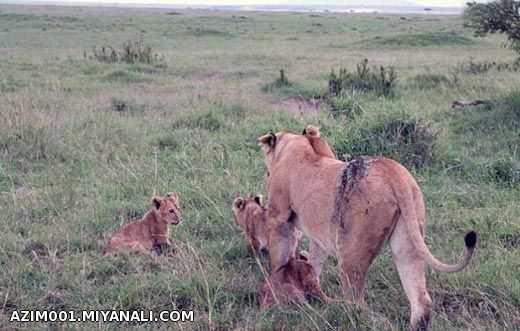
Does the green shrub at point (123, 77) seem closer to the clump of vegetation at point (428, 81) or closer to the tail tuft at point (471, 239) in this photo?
the clump of vegetation at point (428, 81)

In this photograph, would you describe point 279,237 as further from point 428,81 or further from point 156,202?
point 428,81

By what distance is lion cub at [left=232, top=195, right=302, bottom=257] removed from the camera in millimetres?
4689

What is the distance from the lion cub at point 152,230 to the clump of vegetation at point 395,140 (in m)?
2.43

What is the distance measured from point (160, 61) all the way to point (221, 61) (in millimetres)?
2090

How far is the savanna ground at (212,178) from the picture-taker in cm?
399

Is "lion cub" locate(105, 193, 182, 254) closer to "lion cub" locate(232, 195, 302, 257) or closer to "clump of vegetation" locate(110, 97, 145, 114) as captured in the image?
"lion cub" locate(232, 195, 302, 257)

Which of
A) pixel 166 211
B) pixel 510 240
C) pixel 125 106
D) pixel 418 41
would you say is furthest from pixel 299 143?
pixel 418 41

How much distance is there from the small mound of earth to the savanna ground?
64 millimetres

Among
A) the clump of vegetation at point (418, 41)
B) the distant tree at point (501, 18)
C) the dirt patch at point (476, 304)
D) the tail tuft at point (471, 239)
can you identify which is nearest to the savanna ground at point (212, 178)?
the dirt patch at point (476, 304)

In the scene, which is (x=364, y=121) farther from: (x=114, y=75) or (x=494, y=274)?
(x=114, y=75)

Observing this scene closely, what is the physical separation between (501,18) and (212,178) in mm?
7357

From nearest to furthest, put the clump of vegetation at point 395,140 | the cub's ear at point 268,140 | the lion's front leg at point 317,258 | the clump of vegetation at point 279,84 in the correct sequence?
the lion's front leg at point 317,258 < the cub's ear at point 268,140 < the clump of vegetation at point 395,140 < the clump of vegetation at point 279,84

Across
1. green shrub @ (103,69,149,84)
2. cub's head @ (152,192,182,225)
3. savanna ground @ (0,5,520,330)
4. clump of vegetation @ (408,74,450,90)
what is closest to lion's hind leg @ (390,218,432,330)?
savanna ground @ (0,5,520,330)

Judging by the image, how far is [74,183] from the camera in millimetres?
6383
